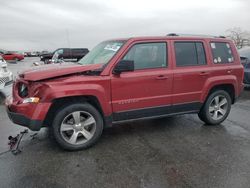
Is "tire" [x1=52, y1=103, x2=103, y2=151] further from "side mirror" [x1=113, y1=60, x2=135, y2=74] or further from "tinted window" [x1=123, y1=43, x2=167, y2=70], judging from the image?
"tinted window" [x1=123, y1=43, x2=167, y2=70]

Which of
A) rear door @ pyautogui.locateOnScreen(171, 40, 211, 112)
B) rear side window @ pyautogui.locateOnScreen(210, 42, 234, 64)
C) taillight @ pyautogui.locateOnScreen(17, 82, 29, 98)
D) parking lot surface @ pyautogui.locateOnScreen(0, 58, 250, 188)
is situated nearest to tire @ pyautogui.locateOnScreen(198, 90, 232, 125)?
parking lot surface @ pyautogui.locateOnScreen(0, 58, 250, 188)

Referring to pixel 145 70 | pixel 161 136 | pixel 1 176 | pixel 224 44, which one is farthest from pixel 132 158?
pixel 224 44

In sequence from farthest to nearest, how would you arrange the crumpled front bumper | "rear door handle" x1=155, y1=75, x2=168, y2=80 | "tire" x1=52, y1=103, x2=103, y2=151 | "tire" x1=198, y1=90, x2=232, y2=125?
1. "tire" x1=198, y1=90, x2=232, y2=125
2. "rear door handle" x1=155, y1=75, x2=168, y2=80
3. "tire" x1=52, y1=103, x2=103, y2=151
4. the crumpled front bumper

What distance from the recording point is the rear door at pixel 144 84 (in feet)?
12.7

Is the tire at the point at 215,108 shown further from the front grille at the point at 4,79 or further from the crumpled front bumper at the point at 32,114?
the front grille at the point at 4,79

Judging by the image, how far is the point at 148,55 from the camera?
412 cm

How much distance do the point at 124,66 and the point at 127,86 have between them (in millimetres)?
369

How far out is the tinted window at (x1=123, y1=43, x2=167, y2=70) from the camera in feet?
13.1

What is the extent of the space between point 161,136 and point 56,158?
1932 mm

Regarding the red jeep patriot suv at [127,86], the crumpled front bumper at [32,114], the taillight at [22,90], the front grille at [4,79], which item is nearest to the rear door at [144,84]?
the red jeep patriot suv at [127,86]

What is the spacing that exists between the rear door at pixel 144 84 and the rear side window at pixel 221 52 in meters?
1.16

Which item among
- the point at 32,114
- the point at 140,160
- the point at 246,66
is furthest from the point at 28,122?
the point at 246,66

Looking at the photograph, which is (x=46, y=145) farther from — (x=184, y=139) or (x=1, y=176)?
(x=184, y=139)

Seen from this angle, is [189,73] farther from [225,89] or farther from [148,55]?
[225,89]
